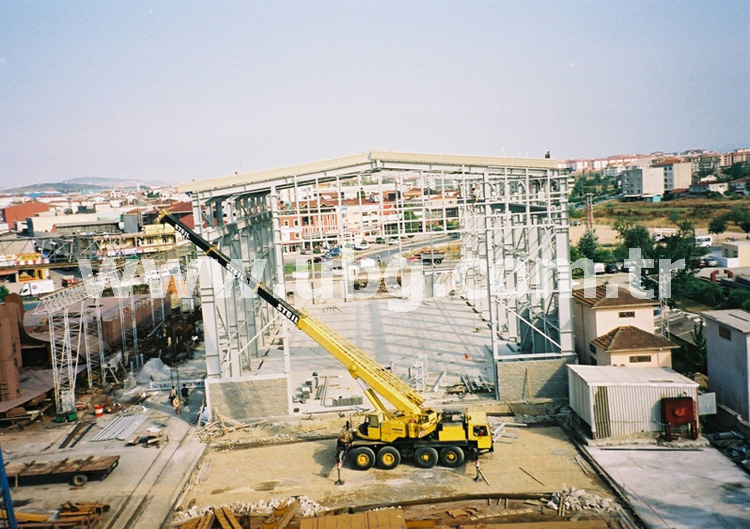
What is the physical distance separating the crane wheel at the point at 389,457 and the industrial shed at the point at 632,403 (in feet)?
13.6

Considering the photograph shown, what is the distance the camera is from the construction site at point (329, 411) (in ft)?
32.8

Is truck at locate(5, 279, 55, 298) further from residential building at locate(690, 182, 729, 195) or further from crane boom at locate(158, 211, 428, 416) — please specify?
residential building at locate(690, 182, 729, 195)

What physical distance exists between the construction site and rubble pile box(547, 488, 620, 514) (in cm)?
3

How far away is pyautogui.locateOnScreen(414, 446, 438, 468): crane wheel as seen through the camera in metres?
11.3

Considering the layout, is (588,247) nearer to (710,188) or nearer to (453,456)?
(453,456)

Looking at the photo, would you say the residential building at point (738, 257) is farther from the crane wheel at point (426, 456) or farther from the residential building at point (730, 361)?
the crane wheel at point (426, 456)

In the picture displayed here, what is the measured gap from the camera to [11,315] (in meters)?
16.5

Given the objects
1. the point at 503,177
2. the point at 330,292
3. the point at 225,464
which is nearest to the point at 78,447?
the point at 225,464

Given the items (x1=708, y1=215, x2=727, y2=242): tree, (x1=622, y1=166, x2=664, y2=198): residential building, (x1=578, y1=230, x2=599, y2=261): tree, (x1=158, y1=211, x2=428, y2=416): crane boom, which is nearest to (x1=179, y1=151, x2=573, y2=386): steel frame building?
(x1=158, y1=211, x2=428, y2=416): crane boom

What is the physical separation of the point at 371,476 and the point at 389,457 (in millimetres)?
496

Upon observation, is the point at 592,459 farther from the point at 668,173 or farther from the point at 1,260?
the point at 668,173

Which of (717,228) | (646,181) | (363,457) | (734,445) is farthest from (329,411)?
(646,181)

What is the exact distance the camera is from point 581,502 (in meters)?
9.72

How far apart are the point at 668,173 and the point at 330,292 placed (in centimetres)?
6748
